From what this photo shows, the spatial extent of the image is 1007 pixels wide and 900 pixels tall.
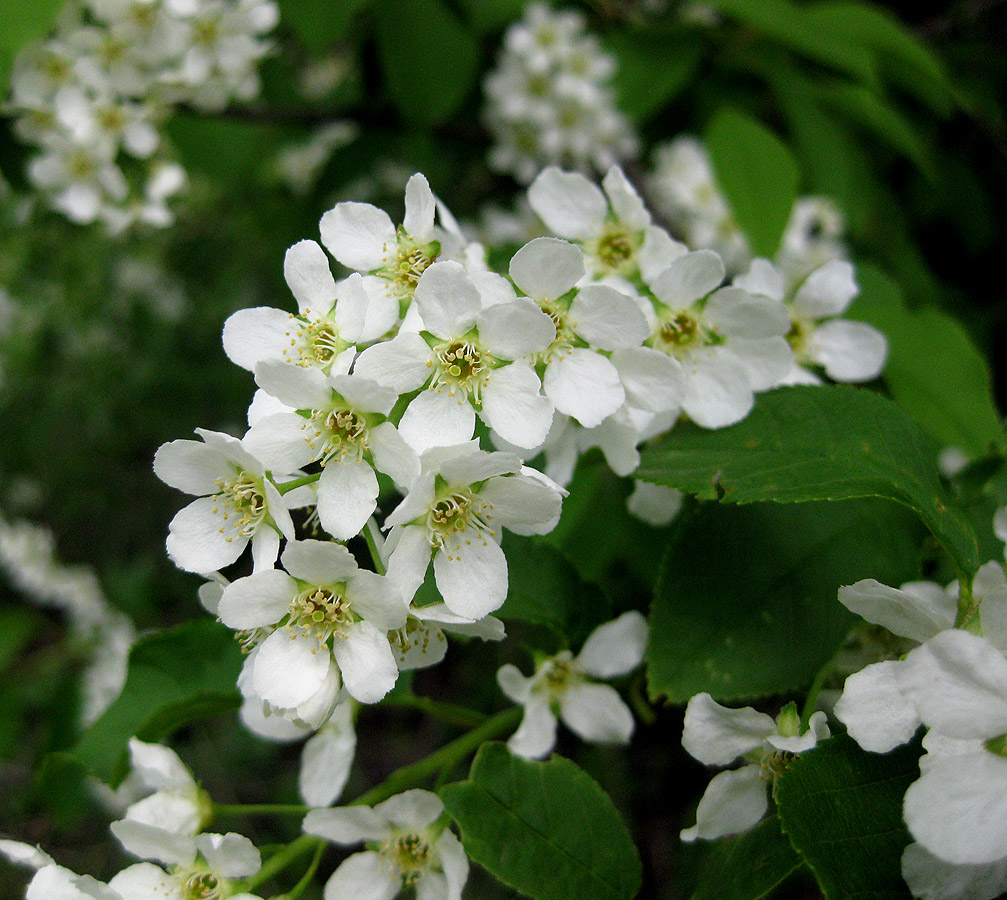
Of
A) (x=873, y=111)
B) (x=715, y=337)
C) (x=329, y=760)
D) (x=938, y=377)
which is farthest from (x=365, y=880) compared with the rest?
(x=873, y=111)

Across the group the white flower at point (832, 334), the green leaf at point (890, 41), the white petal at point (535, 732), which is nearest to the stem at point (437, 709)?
the white petal at point (535, 732)

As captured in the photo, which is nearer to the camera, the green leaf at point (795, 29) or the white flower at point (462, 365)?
the white flower at point (462, 365)

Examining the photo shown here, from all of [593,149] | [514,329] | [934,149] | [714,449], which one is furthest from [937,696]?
[934,149]

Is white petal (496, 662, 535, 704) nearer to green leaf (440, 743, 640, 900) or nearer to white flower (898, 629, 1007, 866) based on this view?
green leaf (440, 743, 640, 900)

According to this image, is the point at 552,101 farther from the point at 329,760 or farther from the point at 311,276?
the point at 329,760

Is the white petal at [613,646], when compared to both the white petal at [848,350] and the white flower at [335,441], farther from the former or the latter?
the white petal at [848,350]

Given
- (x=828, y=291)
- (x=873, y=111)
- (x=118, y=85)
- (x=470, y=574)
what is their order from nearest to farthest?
(x=470, y=574) → (x=828, y=291) → (x=118, y=85) → (x=873, y=111)

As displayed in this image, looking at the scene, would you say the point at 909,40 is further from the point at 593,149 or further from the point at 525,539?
the point at 525,539
